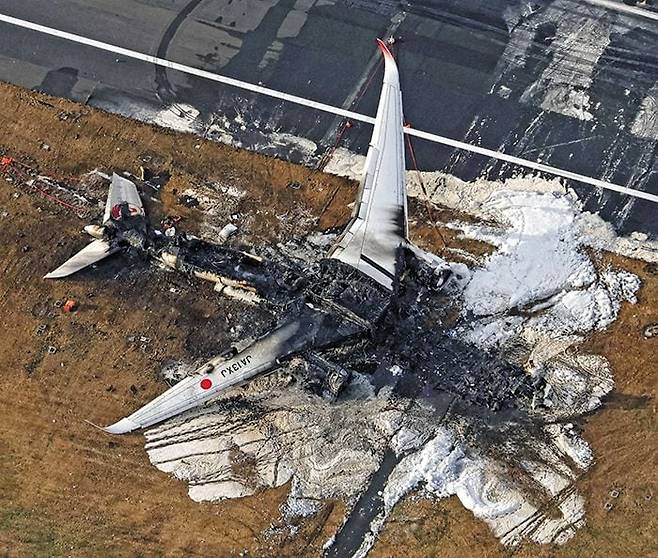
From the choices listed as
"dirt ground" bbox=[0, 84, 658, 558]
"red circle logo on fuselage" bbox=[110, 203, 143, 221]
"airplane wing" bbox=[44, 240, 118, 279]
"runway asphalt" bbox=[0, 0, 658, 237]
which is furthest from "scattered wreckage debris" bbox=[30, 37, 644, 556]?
"runway asphalt" bbox=[0, 0, 658, 237]

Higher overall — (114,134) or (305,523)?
(114,134)

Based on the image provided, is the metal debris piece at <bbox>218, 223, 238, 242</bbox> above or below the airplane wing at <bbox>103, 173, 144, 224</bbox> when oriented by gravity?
above

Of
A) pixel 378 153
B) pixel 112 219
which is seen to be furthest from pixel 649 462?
pixel 112 219

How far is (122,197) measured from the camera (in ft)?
91.0

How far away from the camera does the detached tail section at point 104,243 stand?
1071 inches

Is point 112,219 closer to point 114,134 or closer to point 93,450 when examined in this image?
point 114,134

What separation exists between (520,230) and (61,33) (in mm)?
21499

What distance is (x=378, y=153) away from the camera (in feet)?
86.9

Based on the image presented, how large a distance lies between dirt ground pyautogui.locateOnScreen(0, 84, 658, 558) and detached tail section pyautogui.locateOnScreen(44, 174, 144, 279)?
49 centimetres

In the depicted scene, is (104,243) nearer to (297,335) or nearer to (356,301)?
(297,335)

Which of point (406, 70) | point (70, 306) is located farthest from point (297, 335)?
point (406, 70)

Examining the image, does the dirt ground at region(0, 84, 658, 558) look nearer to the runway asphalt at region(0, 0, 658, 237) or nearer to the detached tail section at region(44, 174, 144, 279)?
the detached tail section at region(44, 174, 144, 279)

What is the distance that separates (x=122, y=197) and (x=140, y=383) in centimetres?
692

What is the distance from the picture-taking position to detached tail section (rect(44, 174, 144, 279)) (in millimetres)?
27203
